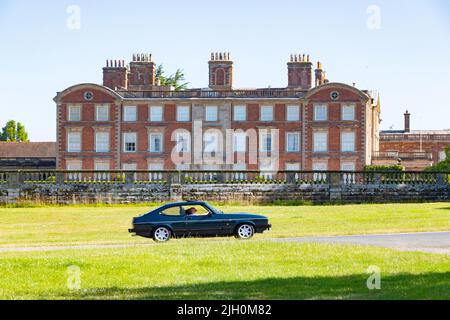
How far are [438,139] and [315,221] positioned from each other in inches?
2218

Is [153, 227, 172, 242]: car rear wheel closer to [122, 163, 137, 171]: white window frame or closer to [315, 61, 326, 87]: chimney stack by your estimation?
[122, 163, 137, 171]: white window frame

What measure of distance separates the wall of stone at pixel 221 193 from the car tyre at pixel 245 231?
19249mm

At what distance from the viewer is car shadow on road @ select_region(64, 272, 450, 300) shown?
13.9m

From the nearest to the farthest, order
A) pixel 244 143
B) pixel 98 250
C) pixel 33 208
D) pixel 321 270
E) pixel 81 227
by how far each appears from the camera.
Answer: pixel 321 270 → pixel 98 250 → pixel 81 227 → pixel 33 208 → pixel 244 143

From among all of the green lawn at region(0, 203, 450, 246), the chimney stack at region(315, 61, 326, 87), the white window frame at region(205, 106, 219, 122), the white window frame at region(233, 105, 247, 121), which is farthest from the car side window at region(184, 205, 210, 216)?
the chimney stack at region(315, 61, 326, 87)

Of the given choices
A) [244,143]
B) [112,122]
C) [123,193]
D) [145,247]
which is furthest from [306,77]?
[145,247]

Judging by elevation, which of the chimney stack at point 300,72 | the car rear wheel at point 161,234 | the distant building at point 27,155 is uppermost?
the chimney stack at point 300,72

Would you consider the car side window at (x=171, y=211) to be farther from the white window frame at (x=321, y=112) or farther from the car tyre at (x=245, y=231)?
the white window frame at (x=321, y=112)

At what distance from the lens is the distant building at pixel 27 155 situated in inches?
3051

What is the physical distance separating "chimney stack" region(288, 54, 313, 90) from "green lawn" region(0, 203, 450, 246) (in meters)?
35.7

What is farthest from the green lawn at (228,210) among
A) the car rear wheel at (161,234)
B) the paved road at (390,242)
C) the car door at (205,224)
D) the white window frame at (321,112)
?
the white window frame at (321,112)

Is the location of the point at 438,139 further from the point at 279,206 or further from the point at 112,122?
the point at 279,206

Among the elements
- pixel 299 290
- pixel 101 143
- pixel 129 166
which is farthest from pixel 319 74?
pixel 299 290
